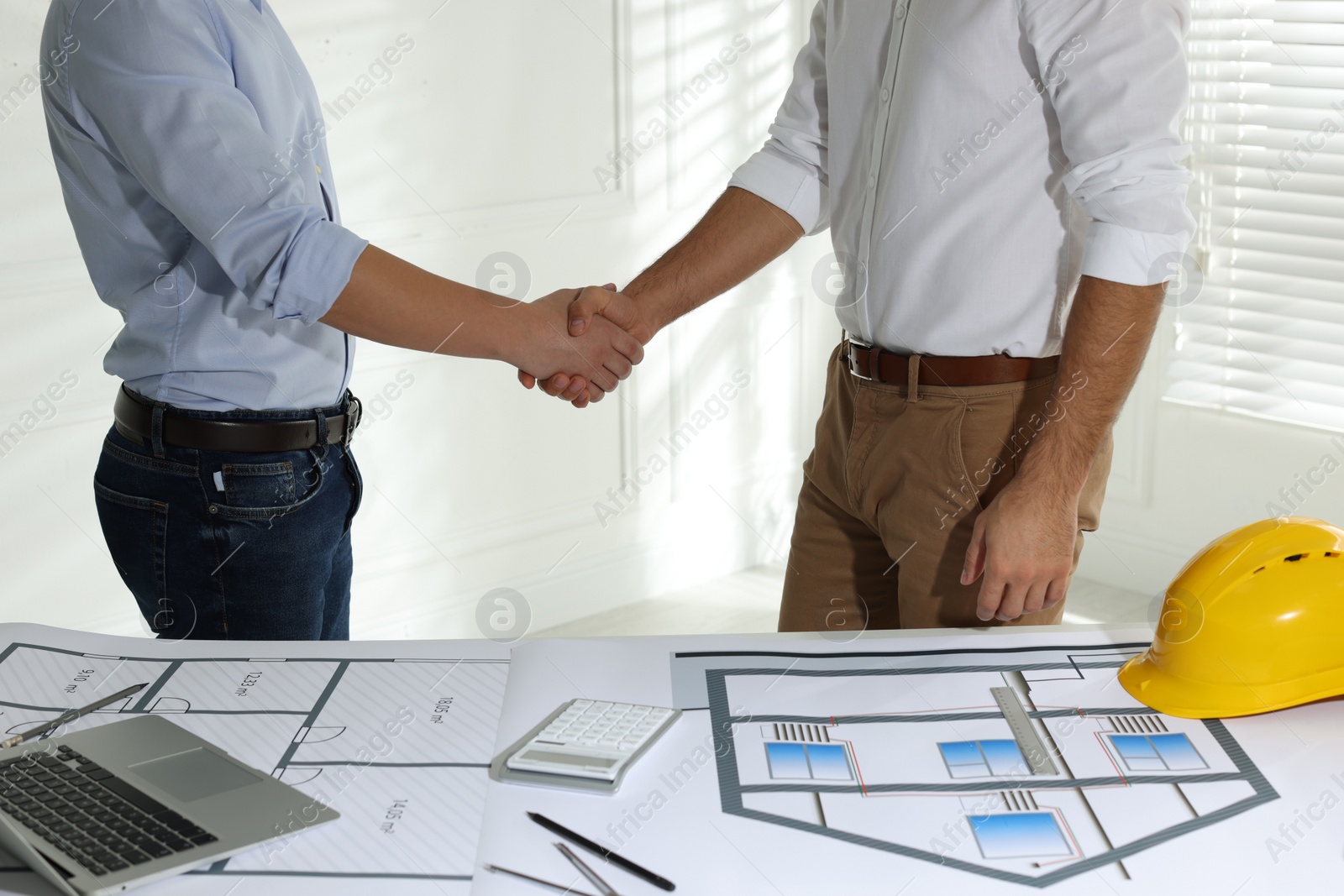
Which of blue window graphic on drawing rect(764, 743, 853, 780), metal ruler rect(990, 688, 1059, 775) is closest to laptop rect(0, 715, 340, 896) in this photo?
blue window graphic on drawing rect(764, 743, 853, 780)

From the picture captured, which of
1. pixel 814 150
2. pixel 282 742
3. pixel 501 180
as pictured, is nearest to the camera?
pixel 282 742

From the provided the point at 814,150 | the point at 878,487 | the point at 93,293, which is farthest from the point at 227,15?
the point at 93,293

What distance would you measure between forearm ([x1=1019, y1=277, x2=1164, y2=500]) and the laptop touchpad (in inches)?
33.3

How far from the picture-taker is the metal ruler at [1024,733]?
100cm

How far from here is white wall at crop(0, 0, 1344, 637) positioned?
229cm

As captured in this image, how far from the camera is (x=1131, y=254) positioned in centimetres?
128

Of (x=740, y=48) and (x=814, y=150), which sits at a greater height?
(x=740, y=48)

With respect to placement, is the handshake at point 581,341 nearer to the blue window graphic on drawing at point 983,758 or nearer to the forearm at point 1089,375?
the forearm at point 1089,375

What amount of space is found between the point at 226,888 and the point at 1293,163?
296 centimetres

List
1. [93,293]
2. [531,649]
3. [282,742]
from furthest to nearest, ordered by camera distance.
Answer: [93,293], [531,649], [282,742]

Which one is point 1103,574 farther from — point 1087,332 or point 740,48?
point 1087,332

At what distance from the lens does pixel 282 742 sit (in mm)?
1047

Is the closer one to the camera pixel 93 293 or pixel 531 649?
pixel 531 649

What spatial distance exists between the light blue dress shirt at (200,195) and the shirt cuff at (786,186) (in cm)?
59
